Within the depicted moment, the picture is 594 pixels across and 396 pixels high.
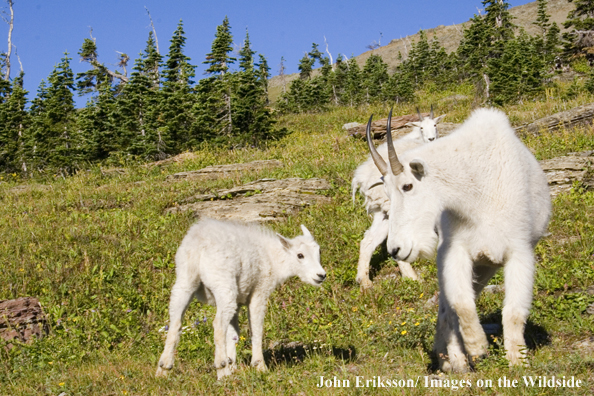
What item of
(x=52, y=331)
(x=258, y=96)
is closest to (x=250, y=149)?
(x=258, y=96)

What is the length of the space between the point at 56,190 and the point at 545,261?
14.0m

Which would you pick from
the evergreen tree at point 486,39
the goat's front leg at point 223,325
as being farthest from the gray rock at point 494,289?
the evergreen tree at point 486,39

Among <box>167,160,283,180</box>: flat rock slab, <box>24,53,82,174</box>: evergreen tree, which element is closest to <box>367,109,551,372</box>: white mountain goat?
<box>167,160,283,180</box>: flat rock slab

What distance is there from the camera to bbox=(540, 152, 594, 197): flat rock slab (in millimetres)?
10820

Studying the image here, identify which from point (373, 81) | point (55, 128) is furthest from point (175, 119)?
point (373, 81)

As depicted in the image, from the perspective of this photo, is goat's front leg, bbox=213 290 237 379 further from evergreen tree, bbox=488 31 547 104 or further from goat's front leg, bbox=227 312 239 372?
evergreen tree, bbox=488 31 547 104

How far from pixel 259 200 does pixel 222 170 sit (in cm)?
456

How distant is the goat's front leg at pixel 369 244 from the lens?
8.67 metres

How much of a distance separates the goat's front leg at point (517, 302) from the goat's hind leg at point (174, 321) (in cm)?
295

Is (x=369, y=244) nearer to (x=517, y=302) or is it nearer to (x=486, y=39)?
(x=517, y=302)

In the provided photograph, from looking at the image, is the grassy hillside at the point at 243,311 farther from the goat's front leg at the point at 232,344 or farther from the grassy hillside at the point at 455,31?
the grassy hillside at the point at 455,31

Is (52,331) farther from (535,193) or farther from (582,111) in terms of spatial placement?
(582,111)

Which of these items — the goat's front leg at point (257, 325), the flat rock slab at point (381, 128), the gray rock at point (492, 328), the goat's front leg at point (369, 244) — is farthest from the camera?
the flat rock slab at point (381, 128)

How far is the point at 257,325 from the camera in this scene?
216 inches
